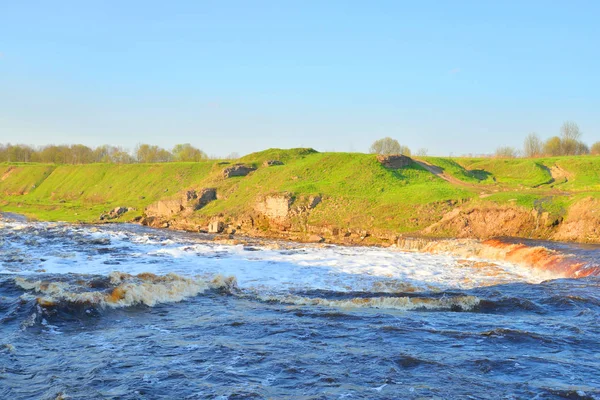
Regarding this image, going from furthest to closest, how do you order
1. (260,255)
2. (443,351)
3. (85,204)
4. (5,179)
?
(5,179) → (85,204) → (260,255) → (443,351)

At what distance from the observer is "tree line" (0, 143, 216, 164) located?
100 metres

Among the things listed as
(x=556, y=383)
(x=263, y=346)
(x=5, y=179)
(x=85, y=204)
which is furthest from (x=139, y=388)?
(x=5, y=179)

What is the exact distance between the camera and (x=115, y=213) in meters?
52.4

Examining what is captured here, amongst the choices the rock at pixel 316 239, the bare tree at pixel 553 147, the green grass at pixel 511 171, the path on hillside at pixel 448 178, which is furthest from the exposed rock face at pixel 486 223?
the bare tree at pixel 553 147

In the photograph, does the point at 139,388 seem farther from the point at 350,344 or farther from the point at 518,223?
the point at 518,223

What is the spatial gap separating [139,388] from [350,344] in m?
5.03

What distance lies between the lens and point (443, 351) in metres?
11.9

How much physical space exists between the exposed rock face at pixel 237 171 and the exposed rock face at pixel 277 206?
509 inches

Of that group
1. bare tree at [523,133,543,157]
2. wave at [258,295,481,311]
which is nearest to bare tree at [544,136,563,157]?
bare tree at [523,133,543,157]

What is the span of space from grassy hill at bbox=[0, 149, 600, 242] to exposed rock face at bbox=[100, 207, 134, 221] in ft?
3.11

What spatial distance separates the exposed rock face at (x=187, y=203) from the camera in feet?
156

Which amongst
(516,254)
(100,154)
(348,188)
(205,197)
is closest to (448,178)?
(348,188)

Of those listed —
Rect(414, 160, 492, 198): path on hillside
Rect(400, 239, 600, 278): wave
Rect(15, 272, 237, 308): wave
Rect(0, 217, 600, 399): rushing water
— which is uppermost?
Rect(414, 160, 492, 198): path on hillside

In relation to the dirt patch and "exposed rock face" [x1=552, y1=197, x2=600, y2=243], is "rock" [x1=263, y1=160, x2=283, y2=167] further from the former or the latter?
the dirt patch
